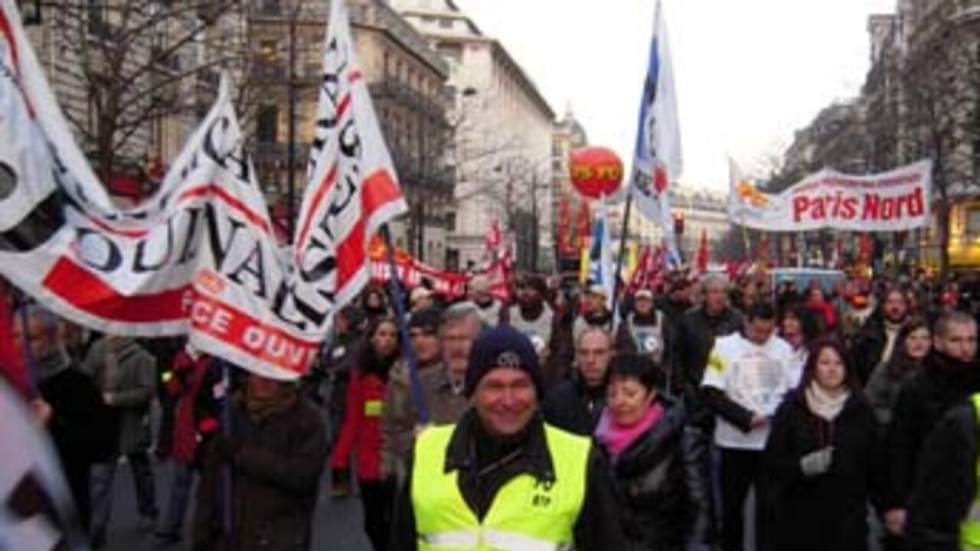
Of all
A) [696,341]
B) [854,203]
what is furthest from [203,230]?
[854,203]

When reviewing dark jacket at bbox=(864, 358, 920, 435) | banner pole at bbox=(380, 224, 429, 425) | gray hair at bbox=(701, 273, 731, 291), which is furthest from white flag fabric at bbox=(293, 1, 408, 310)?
gray hair at bbox=(701, 273, 731, 291)

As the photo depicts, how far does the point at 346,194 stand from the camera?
22.3ft

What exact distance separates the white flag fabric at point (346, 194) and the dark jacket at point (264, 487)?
0.89 meters

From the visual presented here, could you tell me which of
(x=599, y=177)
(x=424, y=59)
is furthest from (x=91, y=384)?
(x=424, y=59)

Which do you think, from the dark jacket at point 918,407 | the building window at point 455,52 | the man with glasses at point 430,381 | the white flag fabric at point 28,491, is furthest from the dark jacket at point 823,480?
the building window at point 455,52

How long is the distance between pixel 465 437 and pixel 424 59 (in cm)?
8715

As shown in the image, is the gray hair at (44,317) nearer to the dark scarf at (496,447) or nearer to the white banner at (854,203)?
the dark scarf at (496,447)

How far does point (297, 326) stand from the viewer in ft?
20.6

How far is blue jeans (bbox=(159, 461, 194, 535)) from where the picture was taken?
388 inches

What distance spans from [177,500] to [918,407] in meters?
5.40

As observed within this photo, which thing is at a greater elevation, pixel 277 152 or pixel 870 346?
pixel 277 152

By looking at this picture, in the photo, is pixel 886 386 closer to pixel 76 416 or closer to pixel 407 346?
pixel 407 346

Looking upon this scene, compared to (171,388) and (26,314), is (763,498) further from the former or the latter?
(171,388)

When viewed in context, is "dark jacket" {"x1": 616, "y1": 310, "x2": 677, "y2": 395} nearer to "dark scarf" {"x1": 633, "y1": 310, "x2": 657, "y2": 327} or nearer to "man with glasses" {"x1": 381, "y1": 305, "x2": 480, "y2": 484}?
"dark scarf" {"x1": 633, "y1": 310, "x2": 657, "y2": 327}
